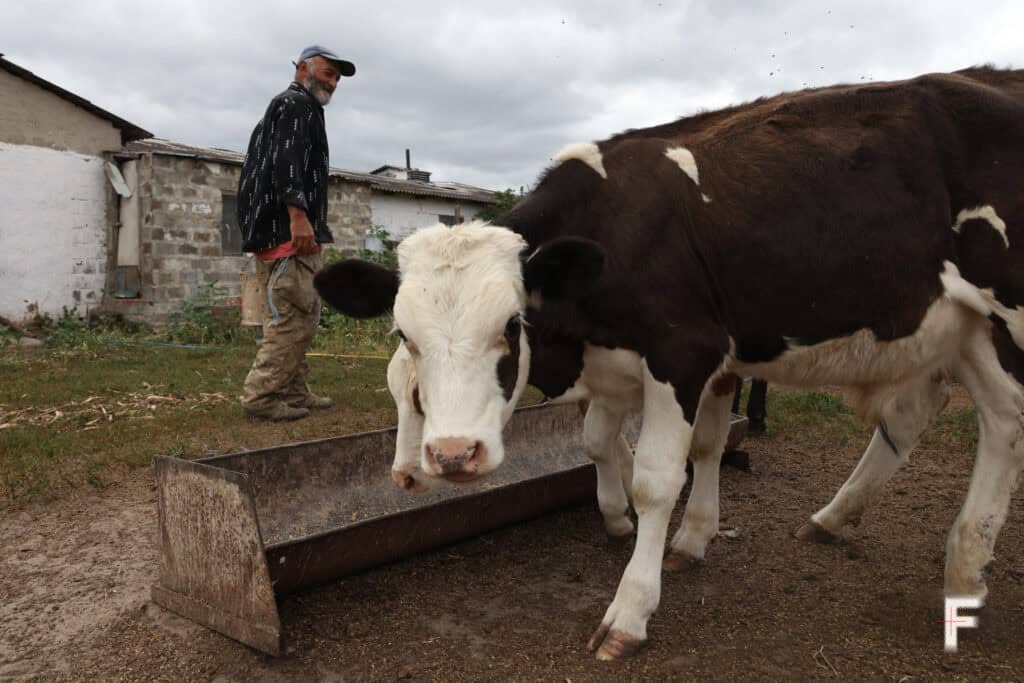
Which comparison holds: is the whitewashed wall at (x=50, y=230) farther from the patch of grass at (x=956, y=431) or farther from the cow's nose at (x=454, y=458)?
the patch of grass at (x=956, y=431)

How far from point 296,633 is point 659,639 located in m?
1.40

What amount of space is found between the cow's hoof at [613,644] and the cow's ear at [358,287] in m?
1.51

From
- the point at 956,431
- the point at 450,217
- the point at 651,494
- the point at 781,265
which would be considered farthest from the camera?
the point at 450,217

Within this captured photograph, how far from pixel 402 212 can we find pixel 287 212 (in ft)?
42.6

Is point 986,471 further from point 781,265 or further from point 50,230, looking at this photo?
point 50,230

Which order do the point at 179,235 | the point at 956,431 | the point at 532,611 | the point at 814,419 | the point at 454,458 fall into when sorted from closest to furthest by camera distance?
1. the point at 454,458
2. the point at 532,611
3. the point at 956,431
4. the point at 814,419
5. the point at 179,235

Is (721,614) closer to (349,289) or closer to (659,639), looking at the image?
(659,639)

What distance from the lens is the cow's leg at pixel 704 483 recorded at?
3785mm

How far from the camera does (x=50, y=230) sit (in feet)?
43.3

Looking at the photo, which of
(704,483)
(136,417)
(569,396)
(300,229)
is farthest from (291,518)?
(136,417)

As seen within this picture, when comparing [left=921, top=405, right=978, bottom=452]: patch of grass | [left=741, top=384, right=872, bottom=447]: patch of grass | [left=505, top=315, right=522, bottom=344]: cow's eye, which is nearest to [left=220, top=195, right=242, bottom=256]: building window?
[left=741, top=384, right=872, bottom=447]: patch of grass

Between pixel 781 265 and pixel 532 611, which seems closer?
pixel 781 265

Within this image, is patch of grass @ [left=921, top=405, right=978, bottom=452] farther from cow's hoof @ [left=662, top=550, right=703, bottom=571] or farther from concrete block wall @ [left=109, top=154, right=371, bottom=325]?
concrete block wall @ [left=109, top=154, right=371, bottom=325]

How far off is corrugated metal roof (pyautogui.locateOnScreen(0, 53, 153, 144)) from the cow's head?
41.4ft
